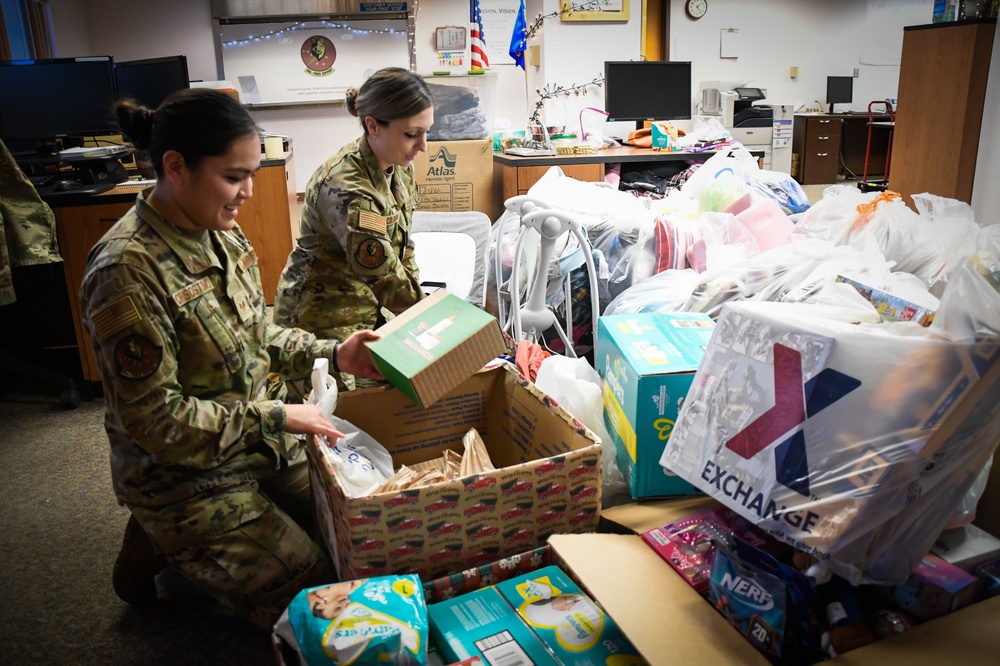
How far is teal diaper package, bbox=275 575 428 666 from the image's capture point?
41.3 inches

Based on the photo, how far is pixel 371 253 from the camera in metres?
1.99

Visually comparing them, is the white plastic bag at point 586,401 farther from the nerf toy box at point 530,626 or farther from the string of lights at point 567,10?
the string of lights at point 567,10

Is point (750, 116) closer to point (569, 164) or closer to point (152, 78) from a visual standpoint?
point (569, 164)

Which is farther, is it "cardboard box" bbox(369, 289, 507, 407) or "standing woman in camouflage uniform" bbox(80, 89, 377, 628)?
"cardboard box" bbox(369, 289, 507, 407)

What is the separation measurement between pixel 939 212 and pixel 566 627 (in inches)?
83.8

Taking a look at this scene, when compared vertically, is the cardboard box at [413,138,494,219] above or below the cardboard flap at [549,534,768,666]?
above

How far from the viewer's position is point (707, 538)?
4.35 ft

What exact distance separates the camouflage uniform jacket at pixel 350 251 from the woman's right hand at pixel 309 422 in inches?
25.1

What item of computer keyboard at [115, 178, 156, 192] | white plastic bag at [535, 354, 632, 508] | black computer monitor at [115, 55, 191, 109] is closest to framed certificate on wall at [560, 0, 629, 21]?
black computer monitor at [115, 55, 191, 109]

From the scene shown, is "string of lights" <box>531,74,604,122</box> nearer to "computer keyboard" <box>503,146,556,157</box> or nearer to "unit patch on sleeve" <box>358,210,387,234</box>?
"computer keyboard" <box>503,146,556,157</box>

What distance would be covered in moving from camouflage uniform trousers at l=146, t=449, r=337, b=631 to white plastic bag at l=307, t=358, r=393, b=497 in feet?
0.79

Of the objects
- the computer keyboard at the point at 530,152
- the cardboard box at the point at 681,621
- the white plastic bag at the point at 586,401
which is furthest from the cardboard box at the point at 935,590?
the computer keyboard at the point at 530,152

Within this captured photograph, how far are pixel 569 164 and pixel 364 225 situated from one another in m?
2.49

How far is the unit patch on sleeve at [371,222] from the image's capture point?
1.97 meters
